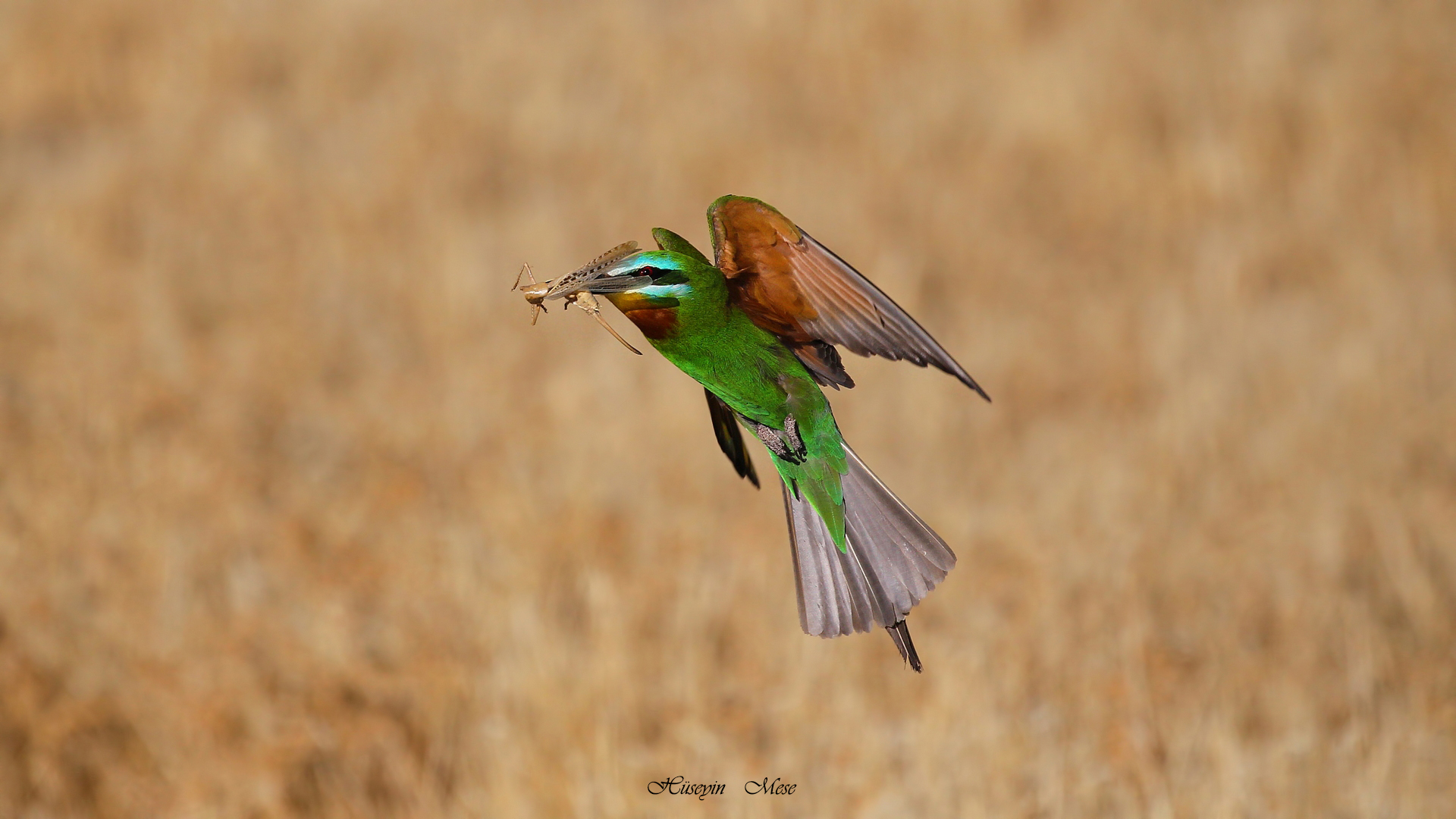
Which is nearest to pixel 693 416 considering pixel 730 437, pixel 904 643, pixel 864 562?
pixel 730 437

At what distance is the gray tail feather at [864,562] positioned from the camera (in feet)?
2.68

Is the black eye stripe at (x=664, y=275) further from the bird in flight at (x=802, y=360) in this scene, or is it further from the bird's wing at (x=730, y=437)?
the bird's wing at (x=730, y=437)

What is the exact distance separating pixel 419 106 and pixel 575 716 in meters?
5.51

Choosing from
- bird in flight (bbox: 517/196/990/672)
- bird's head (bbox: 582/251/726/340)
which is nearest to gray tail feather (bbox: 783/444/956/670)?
bird in flight (bbox: 517/196/990/672)

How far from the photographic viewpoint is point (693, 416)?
20.0 ft

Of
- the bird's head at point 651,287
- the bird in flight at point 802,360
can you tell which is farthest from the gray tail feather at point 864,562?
the bird's head at point 651,287

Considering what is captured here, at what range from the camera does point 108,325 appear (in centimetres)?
667

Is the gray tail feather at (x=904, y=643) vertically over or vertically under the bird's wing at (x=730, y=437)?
under

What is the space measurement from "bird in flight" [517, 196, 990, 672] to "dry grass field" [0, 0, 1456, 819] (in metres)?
0.10

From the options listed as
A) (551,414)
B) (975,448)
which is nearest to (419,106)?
(551,414)

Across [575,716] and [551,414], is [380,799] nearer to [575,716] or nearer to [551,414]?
[575,716]

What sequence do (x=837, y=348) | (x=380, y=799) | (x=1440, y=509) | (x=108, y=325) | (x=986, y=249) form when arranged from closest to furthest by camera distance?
(x=837, y=348), (x=380, y=799), (x=1440, y=509), (x=108, y=325), (x=986, y=249)

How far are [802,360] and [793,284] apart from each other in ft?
0.18

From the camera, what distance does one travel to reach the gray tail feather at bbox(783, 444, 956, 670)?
818mm
